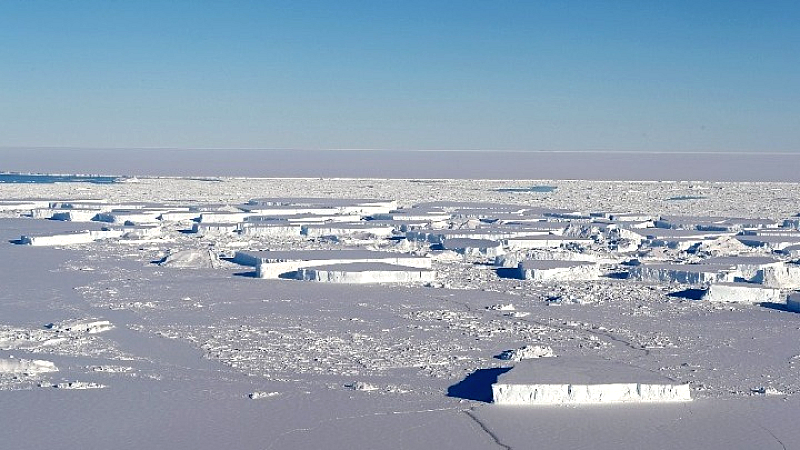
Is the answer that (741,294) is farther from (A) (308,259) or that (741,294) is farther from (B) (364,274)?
(A) (308,259)

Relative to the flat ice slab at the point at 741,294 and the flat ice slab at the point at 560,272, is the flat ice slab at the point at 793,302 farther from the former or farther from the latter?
the flat ice slab at the point at 560,272

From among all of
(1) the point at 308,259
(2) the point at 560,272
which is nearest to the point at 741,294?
(2) the point at 560,272

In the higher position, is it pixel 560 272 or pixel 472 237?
pixel 472 237

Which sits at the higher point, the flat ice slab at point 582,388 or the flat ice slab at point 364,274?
the flat ice slab at point 364,274

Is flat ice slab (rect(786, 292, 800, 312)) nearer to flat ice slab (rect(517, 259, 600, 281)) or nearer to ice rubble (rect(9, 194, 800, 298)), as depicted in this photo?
ice rubble (rect(9, 194, 800, 298))

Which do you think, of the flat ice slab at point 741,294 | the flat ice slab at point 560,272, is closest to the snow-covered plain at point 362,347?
the flat ice slab at point 560,272

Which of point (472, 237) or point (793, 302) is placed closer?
point (793, 302)

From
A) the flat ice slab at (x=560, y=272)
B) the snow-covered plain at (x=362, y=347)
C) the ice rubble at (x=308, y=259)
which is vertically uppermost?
the ice rubble at (x=308, y=259)

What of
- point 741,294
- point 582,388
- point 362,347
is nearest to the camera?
point 582,388
